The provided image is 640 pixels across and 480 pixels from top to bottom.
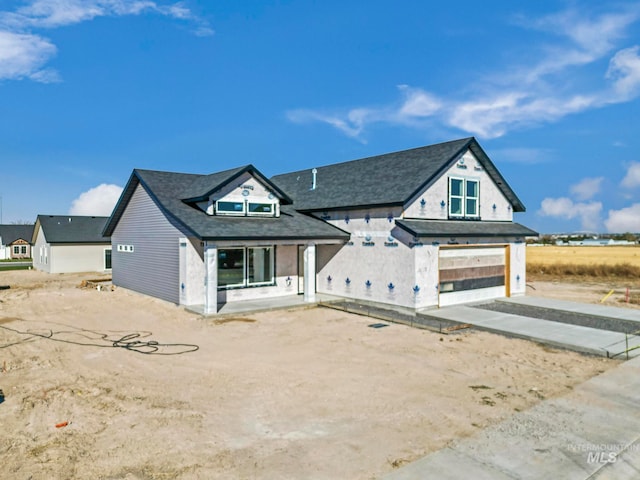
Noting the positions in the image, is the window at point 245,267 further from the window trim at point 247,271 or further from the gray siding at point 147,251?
the gray siding at point 147,251

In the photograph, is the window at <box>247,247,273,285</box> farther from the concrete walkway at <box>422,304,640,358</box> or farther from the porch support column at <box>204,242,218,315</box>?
the concrete walkway at <box>422,304,640,358</box>

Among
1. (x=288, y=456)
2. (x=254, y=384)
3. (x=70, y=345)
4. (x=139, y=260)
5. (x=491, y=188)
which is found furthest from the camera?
(x=139, y=260)

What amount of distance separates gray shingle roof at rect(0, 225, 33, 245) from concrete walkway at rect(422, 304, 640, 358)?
63.1 m

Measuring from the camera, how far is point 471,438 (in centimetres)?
616

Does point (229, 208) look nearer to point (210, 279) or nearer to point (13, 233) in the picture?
point (210, 279)

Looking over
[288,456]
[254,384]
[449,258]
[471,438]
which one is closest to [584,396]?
[471,438]

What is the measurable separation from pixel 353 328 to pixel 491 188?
10.7 meters

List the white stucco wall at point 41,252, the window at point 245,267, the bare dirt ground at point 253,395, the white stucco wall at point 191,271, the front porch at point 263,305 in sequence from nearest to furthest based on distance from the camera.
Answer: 1. the bare dirt ground at point 253,395
2. the front porch at point 263,305
3. the white stucco wall at point 191,271
4. the window at point 245,267
5. the white stucco wall at point 41,252

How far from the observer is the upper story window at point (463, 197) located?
1816 centimetres

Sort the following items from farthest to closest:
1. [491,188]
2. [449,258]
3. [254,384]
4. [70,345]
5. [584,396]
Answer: [491,188] < [449,258] < [70,345] < [254,384] < [584,396]

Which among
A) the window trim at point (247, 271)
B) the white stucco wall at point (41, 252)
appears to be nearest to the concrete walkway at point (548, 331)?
the window trim at point (247, 271)

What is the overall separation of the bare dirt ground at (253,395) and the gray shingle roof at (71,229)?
2228 cm

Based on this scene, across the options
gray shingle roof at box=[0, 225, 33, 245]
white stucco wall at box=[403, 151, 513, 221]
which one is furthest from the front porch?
gray shingle roof at box=[0, 225, 33, 245]

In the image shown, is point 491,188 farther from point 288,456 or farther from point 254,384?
point 288,456
